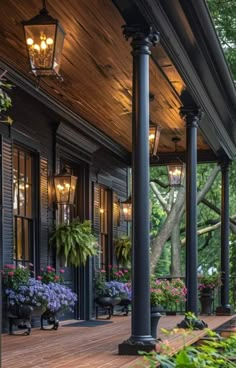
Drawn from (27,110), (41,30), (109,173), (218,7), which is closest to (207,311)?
(109,173)

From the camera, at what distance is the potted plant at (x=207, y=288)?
36.6 feet

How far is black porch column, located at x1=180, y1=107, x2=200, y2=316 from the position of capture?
766 centimetres

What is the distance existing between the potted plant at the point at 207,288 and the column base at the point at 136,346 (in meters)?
6.13

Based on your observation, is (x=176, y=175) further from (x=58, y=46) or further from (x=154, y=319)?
(x=58, y=46)

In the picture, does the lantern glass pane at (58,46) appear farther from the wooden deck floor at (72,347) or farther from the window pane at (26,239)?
the window pane at (26,239)

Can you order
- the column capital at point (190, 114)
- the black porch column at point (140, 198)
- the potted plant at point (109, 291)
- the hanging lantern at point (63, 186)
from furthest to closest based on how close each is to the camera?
the potted plant at point (109, 291) → the hanging lantern at point (63, 186) → the column capital at point (190, 114) → the black porch column at point (140, 198)

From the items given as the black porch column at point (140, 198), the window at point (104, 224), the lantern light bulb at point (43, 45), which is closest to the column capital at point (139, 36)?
the black porch column at point (140, 198)

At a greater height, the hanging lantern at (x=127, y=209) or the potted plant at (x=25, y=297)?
the hanging lantern at (x=127, y=209)

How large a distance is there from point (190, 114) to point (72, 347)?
116 inches

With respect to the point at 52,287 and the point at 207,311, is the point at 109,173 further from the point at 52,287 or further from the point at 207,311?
the point at 52,287

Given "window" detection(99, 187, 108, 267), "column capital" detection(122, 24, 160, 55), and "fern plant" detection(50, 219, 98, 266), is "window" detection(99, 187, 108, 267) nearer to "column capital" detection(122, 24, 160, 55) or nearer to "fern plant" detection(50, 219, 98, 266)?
"fern plant" detection(50, 219, 98, 266)

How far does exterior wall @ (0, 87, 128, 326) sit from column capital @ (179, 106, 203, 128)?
67.9 inches

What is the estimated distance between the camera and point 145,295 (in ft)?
16.9

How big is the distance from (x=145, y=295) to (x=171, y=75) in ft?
7.96
